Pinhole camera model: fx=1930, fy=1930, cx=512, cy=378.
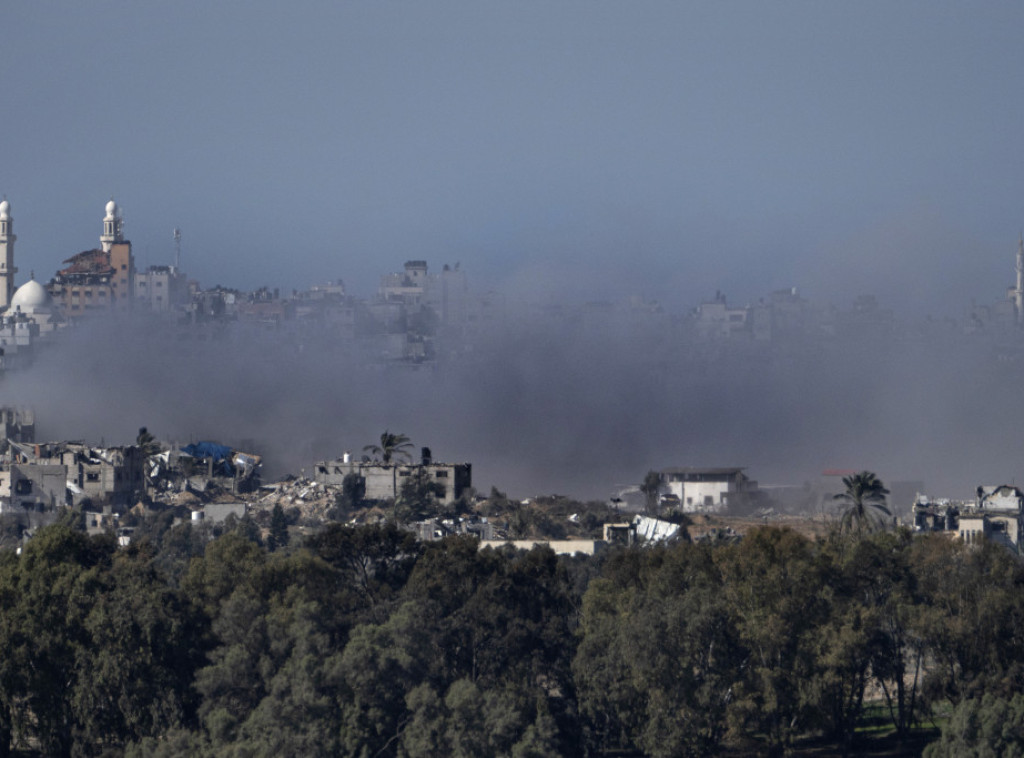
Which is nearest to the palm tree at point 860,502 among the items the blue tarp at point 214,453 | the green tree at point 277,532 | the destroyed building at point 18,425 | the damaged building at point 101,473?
the green tree at point 277,532

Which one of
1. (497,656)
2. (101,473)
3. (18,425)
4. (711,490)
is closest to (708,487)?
(711,490)

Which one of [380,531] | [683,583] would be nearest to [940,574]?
[683,583]

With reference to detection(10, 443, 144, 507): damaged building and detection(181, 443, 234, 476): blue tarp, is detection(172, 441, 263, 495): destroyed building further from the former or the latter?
detection(10, 443, 144, 507): damaged building

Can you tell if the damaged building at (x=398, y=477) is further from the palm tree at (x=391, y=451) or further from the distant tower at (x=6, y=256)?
the distant tower at (x=6, y=256)

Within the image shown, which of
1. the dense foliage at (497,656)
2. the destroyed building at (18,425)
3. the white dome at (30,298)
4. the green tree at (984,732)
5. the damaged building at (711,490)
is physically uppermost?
the white dome at (30,298)

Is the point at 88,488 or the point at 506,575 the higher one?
the point at 88,488

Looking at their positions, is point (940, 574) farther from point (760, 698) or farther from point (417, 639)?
point (417, 639)

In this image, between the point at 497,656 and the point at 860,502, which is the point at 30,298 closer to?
the point at 860,502

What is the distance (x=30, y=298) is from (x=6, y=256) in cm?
555

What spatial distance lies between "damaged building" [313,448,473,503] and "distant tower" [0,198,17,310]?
8571 centimetres

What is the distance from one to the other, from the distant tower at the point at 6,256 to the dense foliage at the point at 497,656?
13765 cm

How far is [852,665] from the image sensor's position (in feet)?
157

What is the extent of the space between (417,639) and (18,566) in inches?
452

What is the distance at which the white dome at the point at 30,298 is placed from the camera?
189500 mm
